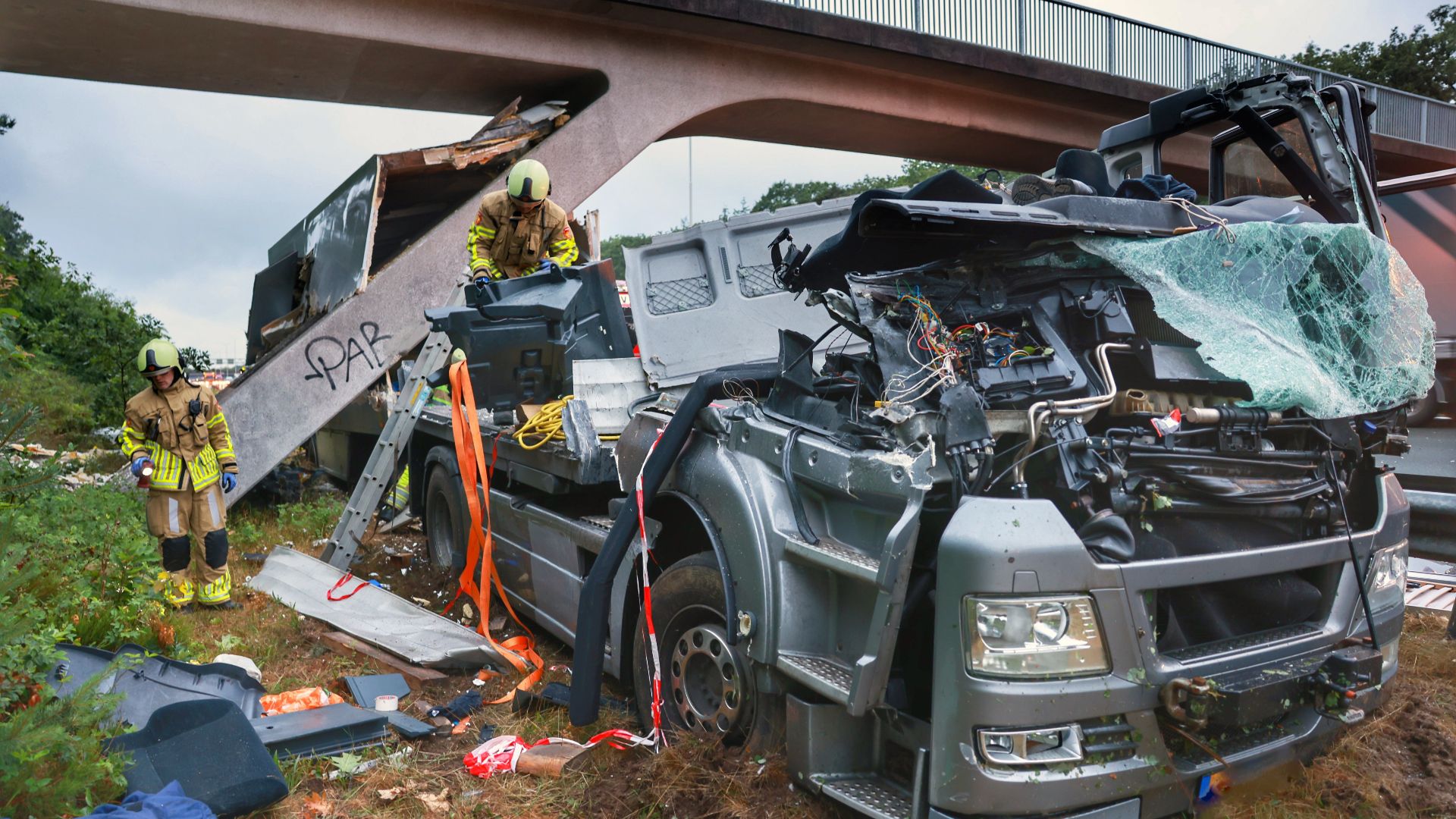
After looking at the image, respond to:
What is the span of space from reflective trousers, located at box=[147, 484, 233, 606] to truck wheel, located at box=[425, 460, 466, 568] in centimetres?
140

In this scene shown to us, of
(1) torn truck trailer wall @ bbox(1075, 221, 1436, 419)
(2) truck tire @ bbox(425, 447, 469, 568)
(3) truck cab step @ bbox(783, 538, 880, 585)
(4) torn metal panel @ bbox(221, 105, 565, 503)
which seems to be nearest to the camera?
(3) truck cab step @ bbox(783, 538, 880, 585)

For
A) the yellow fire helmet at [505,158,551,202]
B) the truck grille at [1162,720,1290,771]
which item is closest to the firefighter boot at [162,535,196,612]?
the yellow fire helmet at [505,158,551,202]

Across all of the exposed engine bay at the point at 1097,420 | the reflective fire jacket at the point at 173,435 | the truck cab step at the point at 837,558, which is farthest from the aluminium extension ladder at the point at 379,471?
the truck cab step at the point at 837,558

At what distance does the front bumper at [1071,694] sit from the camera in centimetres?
226

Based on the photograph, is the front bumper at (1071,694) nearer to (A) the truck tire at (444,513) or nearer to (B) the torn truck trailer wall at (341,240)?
(A) the truck tire at (444,513)

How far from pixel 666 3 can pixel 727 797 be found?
10.5 m

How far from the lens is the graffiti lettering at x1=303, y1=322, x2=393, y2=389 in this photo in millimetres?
9508

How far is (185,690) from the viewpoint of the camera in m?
3.83

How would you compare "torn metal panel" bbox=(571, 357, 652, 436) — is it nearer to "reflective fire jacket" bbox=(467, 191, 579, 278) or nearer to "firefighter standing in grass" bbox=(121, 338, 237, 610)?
"reflective fire jacket" bbox=(467, 191, 579, 278)

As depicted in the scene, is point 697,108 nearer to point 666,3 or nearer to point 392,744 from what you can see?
point 666,3

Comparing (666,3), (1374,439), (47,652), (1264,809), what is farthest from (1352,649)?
(666,3)

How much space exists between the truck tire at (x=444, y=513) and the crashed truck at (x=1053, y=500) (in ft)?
8.13

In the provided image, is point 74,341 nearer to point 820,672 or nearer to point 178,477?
point 178,477

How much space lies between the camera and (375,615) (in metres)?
5.45
